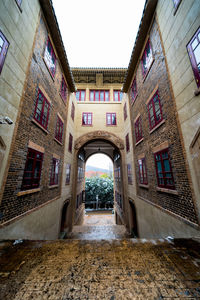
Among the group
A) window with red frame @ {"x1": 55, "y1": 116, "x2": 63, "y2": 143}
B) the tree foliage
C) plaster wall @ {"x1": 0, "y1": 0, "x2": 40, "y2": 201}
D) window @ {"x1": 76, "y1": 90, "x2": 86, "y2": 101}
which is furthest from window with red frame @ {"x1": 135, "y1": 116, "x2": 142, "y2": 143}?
the tree foliage

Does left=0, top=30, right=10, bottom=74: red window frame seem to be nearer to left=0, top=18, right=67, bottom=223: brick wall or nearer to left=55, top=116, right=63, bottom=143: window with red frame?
left=0, top=18, right=67, bottom=223: brick wall

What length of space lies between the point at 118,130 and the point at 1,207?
11.5 meters

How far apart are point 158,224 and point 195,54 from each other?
7.37 meters

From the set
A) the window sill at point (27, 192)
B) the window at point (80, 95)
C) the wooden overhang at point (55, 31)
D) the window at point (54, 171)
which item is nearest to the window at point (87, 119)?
the window at point (80, 95)

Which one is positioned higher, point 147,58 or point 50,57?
point 50,57

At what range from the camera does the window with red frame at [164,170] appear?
5.25 m

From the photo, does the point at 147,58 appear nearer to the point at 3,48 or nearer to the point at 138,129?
the point at 138,129

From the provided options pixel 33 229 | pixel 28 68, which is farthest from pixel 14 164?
pixel 28 68

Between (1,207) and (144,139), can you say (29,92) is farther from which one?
(144,139)

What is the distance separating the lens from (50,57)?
778 centimetres

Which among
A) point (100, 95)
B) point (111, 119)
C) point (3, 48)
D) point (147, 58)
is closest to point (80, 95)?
point (100, 95)

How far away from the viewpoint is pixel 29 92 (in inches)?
213

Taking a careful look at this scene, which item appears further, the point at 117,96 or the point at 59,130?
the point at 117,96

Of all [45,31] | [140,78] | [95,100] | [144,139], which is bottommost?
[144,139]
